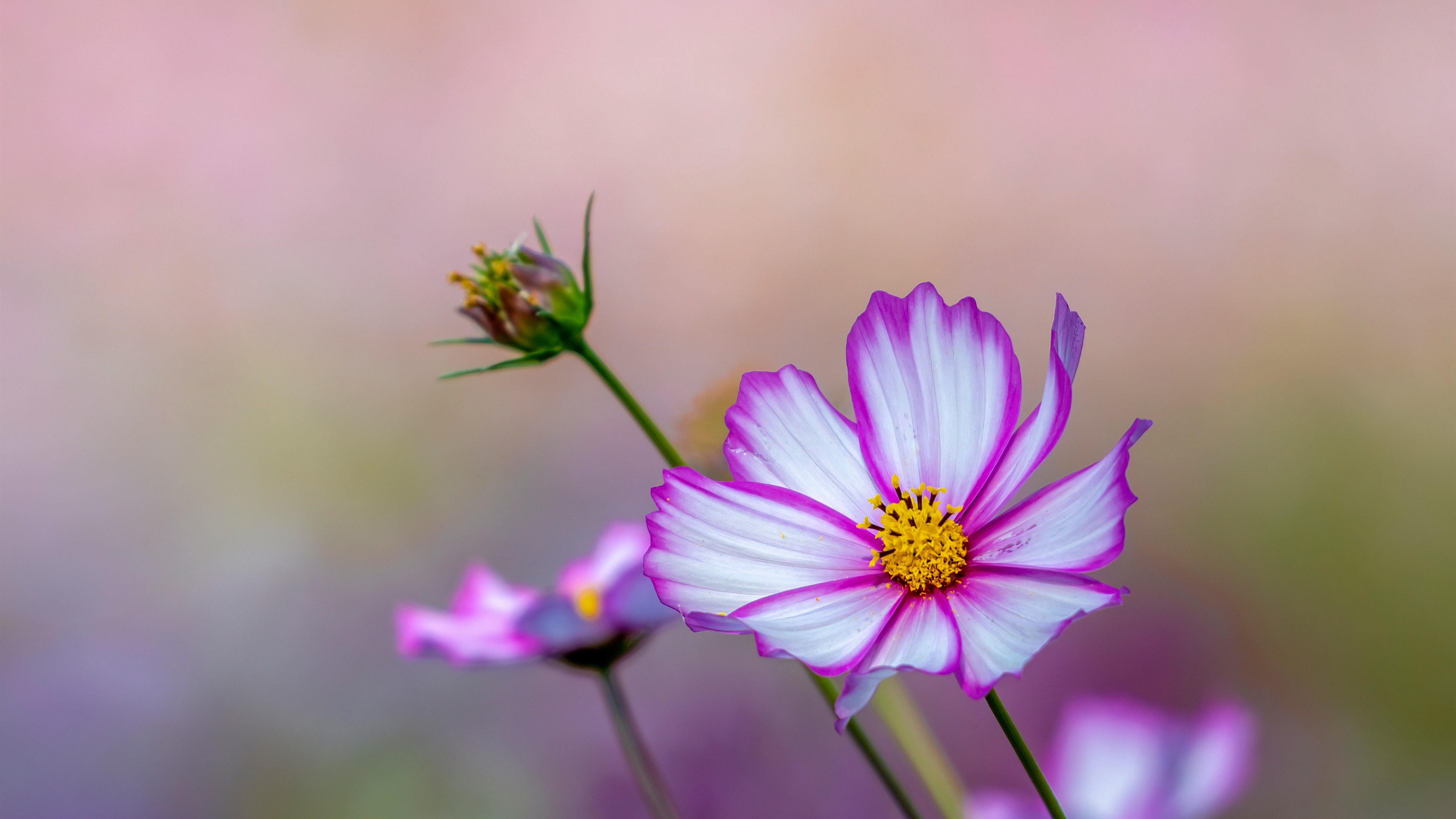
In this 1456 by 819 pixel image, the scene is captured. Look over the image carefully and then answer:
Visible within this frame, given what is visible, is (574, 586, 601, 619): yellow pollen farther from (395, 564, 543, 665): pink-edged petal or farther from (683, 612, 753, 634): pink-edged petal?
(683, 612, 753, 634): pink-edged petal

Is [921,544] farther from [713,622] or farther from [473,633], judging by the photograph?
[473,633]

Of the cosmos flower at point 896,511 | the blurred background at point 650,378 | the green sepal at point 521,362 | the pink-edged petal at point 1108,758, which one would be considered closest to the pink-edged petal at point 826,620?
the cosmos flower at point 896,511

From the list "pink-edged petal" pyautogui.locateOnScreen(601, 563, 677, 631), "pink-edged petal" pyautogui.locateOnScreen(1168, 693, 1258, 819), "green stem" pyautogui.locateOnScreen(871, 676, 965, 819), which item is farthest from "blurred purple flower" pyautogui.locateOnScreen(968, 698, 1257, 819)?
"pink-edged petal" pyautogui.locateOnScreen(601, 563, 677, 631)

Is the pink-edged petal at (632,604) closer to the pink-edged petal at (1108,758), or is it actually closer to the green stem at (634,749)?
the green stem at (634,749)

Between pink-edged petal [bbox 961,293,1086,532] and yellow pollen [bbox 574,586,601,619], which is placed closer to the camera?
pink-edged petal [bbox 961,293,1086,532]

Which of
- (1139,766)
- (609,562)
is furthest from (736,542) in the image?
(1139,766)

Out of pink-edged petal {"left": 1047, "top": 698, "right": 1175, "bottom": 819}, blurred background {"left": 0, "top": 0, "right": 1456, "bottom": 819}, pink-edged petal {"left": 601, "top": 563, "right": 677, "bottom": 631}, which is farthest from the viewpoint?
blurred background {"left": 0, "top": 0, "right": 1456, "bottom": 819}
